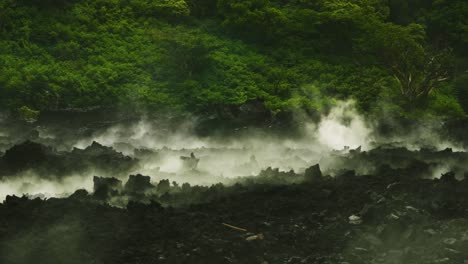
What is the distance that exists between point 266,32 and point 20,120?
899 cm

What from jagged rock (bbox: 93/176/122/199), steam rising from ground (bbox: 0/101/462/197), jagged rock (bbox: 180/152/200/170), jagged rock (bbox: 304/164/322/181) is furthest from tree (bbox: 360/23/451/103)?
jagged rock (bbox: 93/176/122/199)

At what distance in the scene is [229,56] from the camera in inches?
810

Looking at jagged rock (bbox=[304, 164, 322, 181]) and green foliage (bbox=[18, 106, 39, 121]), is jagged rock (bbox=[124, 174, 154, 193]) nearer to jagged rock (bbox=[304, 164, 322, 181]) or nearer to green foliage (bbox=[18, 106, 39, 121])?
jagged rock (bbox=[304, 164, 322, 181])

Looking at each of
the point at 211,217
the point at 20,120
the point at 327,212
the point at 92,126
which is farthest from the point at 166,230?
the point at 20,120

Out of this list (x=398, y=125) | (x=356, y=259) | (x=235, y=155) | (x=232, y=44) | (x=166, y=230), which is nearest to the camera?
(x=356, y=259)

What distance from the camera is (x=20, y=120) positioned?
17.9 meters

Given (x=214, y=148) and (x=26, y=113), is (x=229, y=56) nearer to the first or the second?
(x=214, y=148)

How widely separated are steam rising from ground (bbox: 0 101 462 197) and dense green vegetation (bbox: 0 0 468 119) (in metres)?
1.14

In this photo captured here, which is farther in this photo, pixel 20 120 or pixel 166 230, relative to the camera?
pixel 20 120

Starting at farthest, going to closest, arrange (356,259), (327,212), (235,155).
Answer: (235,155) → (327,212) → (356,259)

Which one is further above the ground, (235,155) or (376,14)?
(376,14)

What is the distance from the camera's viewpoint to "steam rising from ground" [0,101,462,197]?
1283cm

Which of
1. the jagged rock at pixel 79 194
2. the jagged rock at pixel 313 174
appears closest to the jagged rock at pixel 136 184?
the jagged rock at pixel 79 194

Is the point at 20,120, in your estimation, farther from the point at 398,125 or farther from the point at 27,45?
the point at 398,125
